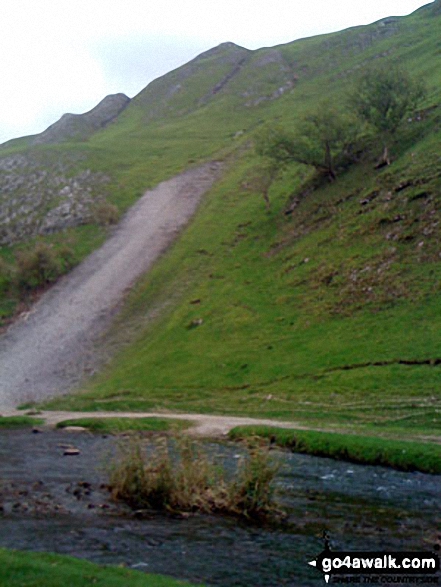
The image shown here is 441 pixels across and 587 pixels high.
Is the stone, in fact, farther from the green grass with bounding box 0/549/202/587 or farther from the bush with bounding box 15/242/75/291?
the bush with bounding box 15/242/75/291

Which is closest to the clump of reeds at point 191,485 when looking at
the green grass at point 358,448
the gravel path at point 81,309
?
the green grass at point 358,448

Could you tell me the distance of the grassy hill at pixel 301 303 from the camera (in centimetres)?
3900

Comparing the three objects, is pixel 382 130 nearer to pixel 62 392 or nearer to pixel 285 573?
pixel 62 392

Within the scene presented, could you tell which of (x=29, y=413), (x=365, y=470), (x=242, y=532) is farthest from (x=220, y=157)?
(x=242, y=532)

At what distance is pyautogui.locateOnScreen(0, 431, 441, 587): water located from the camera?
49.9ft

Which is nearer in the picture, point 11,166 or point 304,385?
point 304,385

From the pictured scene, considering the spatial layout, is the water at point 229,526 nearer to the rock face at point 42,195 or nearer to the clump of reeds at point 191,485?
the clump of reeds at point 191,485

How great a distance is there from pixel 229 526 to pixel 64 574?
21.2ft

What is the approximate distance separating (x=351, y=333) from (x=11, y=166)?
264 feet

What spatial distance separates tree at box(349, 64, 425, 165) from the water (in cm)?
5421

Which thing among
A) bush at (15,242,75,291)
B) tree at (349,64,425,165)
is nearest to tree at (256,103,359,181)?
tree at (349,64,425,165)

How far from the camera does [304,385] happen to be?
4100 cm

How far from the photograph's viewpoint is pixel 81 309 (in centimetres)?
6450

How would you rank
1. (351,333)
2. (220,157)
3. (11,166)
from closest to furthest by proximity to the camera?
1. (351,333)
2. (11,166)
3. (220,157)
